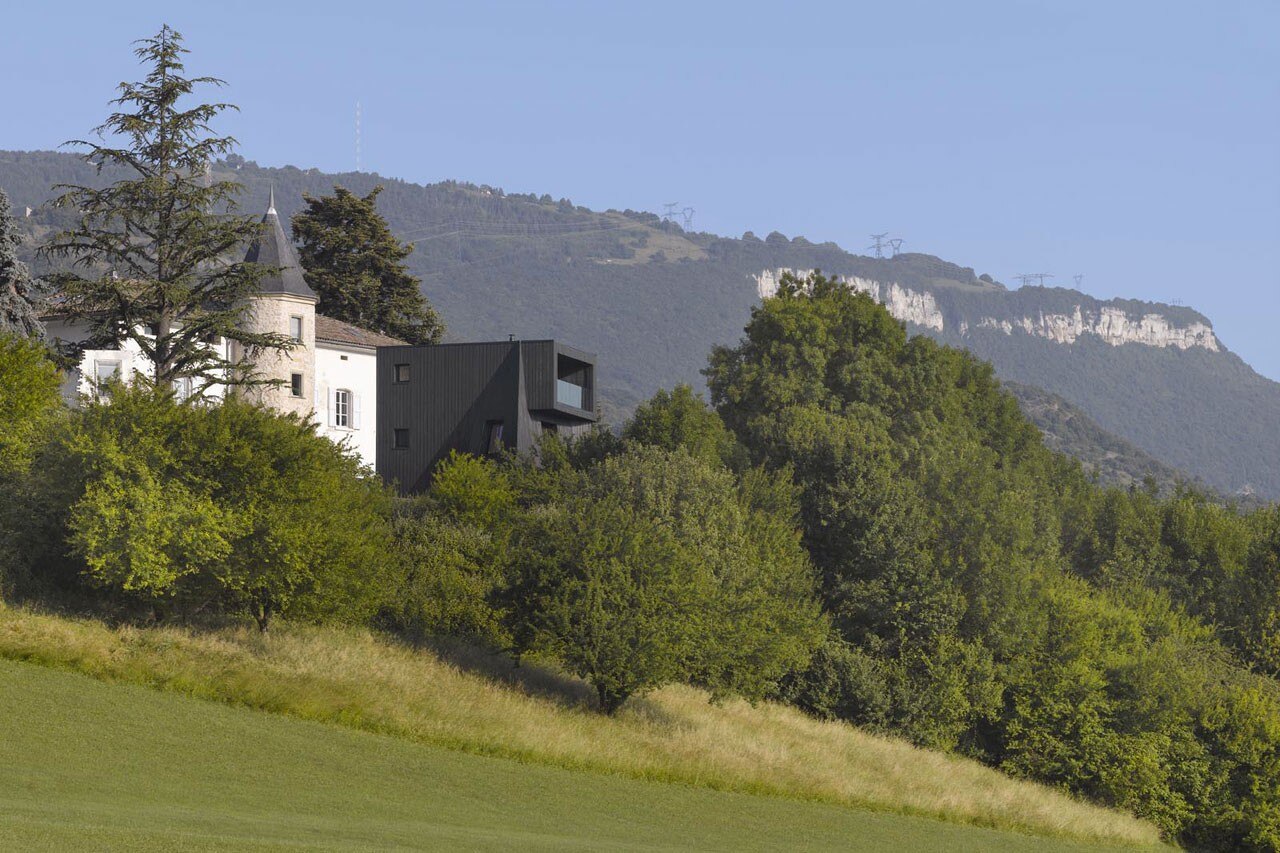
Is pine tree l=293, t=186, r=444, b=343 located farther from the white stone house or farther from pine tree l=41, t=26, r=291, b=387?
pine tree l=41, t=26, r=291, b=387

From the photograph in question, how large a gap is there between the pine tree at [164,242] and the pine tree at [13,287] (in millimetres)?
1924

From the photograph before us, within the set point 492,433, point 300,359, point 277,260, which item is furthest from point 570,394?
point 277,260

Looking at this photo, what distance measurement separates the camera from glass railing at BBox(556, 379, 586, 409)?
67.2 meters

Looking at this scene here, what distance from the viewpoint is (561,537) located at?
1773 inches

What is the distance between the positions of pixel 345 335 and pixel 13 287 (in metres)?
21.0

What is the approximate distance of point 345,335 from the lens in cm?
6875

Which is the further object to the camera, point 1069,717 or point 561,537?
point 1069,717

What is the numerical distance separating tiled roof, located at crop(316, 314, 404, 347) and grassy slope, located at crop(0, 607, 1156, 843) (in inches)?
989

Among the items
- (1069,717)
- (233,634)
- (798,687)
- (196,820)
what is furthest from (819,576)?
(196,820)

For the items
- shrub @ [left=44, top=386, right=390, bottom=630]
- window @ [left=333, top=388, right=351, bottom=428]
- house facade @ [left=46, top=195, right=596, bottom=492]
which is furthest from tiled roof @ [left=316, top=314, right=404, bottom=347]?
shrub @ [left=44, top=386, right=390, bottom=630]

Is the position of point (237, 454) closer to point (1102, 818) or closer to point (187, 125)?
point (187, 125)

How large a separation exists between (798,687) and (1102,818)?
11.7 m

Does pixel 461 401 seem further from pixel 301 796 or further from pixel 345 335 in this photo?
pixel 301 796

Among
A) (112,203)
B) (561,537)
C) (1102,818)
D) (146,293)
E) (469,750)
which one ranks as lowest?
(1102,818)
